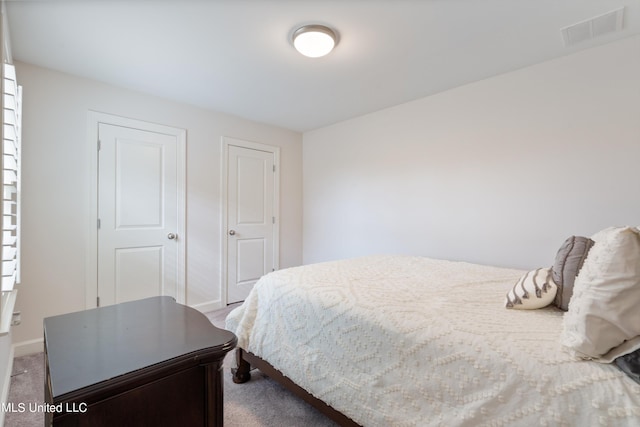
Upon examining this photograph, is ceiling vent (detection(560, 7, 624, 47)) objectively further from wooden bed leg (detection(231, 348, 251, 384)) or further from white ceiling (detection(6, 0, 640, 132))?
wooden bed leg (detection(231, 348, 251, 384))

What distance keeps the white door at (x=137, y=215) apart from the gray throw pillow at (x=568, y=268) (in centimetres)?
324

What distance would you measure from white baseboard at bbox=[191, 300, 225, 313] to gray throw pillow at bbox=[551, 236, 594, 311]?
3.22 meters

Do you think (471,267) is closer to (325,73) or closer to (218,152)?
(325,73)

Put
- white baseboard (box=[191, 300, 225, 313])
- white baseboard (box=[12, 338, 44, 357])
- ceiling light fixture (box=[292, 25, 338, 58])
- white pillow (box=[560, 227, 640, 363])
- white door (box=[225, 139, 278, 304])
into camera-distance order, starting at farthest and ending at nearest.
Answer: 1. white door (box=[225, 139, 278, 304])
2. white baseboard (box=[191, 300, 225, 313])
3. white baseboard (box=[12, 338, 44, 357])
4. ceiling light fixture (box=[292, 25, 338, 58])
5. white pillow (box=[560, 227, 640, 363])

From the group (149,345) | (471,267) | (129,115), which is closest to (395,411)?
(149,345)

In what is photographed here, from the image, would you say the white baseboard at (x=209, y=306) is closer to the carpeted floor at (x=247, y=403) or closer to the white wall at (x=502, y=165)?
the carpeted floor at (x=247, y=403)

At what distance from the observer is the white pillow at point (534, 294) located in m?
1.34

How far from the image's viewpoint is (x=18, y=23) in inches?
72.4

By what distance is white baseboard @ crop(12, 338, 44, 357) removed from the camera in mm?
2227

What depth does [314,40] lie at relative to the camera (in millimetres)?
1916

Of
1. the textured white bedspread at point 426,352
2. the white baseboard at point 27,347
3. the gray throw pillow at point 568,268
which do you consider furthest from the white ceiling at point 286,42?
the white baseboard at point 27,347

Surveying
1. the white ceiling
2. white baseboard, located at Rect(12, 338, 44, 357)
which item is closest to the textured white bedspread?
the white ceiling

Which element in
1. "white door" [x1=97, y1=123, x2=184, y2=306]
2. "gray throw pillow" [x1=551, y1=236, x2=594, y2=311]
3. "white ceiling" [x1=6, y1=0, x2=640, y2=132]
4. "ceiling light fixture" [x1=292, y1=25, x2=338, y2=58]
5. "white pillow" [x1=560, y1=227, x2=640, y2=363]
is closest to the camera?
"white pillow" [x1=560, y1=227, x2=640, y2=363]

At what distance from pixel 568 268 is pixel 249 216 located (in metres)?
3.23
